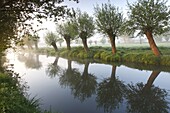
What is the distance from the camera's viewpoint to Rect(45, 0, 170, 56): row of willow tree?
32406mm

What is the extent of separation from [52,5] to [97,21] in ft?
108

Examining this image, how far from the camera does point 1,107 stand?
7449 mm

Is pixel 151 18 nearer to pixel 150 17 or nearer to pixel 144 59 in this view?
pixel 150 17

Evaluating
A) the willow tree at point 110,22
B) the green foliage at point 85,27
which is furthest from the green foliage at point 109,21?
the green foliage at point 85,27

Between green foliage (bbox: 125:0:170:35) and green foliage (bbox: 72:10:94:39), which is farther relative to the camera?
green foliage (bbox: 72:10:94:39)

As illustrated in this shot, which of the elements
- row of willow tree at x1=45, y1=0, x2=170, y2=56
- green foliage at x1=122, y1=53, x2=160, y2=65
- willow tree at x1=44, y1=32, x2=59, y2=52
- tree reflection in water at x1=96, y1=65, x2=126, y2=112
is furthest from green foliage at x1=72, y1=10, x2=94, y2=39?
tree reflection in water at x1=96, y1=65, x2=126, y2=112

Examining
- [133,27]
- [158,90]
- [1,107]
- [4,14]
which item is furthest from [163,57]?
[1,107]

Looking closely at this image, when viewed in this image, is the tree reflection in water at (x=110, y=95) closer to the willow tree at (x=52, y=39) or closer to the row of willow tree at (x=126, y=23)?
the row of willow tree at (x=126, y=23)

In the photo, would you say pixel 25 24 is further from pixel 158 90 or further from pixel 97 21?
pixel 97 21

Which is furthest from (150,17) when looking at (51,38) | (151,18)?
(51,38)

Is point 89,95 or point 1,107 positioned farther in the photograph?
point 89,95

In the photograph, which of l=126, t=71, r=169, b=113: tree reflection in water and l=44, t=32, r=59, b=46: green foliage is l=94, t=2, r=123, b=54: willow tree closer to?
l=126, t=71, r=169, b=113: tree reflection in water

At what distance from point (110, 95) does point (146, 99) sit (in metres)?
2.86

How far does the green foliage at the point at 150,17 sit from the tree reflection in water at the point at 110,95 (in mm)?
17148
